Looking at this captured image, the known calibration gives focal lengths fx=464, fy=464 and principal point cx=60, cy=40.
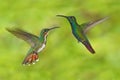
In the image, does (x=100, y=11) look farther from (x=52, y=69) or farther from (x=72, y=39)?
(x=52, y=69)

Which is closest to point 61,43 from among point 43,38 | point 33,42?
point 43,38

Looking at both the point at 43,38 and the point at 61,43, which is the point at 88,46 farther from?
the point at 43,38

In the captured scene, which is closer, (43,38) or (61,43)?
(43,38)

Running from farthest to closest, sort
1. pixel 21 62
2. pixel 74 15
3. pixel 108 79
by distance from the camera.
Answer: pixel 74 15 < pixel 21 62 < pixel 108 79

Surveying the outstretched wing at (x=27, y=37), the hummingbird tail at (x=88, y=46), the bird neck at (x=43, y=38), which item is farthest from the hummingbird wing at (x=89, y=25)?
the outstretched wing at (x=27, y=37)

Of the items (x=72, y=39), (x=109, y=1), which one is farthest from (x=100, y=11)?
(x=72, y=39)

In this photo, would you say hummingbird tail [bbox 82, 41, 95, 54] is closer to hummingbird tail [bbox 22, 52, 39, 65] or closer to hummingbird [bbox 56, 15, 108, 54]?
hummingbird [bbox 56, 15, 108, 54]

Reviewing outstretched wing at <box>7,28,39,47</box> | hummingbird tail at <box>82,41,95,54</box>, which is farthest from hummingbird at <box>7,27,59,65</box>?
hummingbird tail at <box>82,41,95,54</box>
